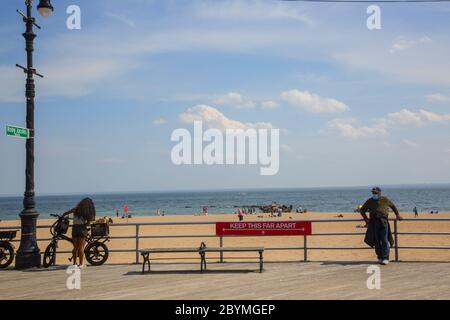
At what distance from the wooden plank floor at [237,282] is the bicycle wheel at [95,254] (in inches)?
11.9

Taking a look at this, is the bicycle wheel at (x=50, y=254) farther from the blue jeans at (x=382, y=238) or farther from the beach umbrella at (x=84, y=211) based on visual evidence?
the blue jeans at (x=382, y=238)

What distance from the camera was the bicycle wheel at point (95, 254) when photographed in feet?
36.4

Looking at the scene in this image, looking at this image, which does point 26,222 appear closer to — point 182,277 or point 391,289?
point 182,277

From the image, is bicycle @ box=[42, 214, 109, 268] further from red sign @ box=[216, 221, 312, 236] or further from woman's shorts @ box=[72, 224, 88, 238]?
red sign @ box=[216, 221, 312, 236]

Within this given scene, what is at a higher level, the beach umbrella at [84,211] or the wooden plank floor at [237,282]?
the beach umbrella at [84,211]

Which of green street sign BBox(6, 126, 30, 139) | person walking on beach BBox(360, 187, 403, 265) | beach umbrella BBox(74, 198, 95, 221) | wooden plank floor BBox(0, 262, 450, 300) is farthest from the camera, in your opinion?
green street sign BBox(6, 126, 30, 139)

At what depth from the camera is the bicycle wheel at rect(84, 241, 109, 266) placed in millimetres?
11102

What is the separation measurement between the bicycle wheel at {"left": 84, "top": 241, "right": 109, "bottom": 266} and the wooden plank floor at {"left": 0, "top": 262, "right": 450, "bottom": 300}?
0.99ft

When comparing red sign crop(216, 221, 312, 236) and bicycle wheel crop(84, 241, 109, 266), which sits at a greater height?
red sign crop(216, 221, 312, 236)

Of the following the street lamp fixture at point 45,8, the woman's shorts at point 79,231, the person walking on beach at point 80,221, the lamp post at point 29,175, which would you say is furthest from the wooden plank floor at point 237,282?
the street lamp fixture at point 45,8

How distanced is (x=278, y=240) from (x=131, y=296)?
18.4 metres

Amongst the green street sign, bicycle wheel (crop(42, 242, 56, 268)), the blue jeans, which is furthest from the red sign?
the green street sign

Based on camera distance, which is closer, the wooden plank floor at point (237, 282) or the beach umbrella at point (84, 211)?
the wooden plank floor at point (237, 282)
